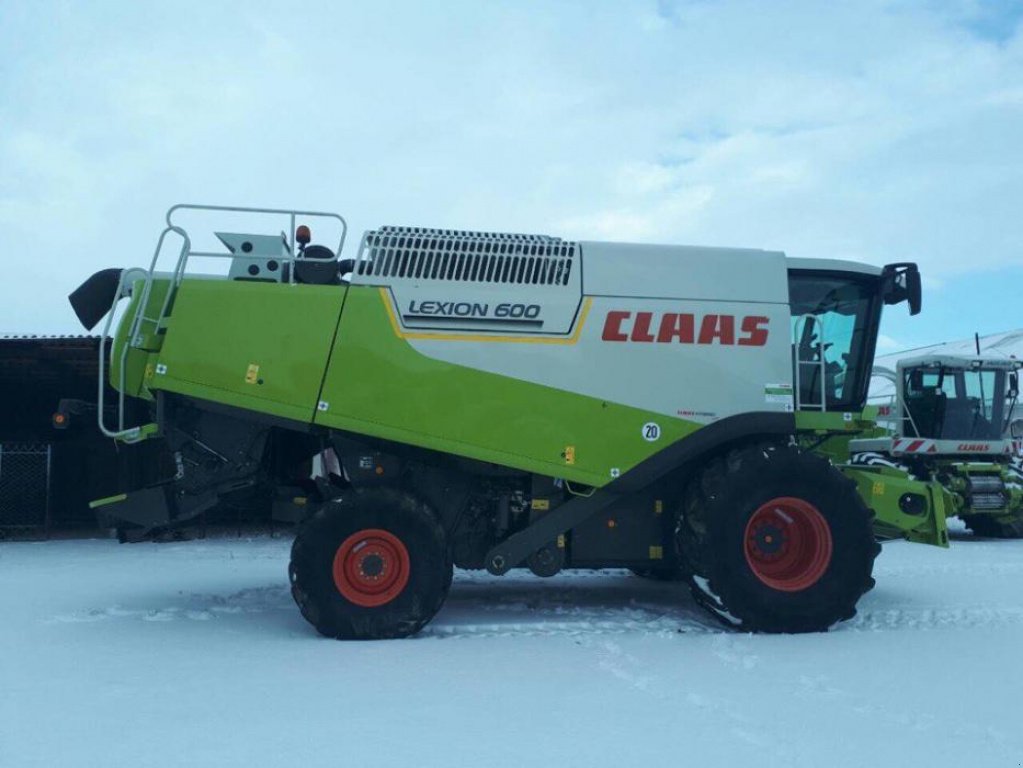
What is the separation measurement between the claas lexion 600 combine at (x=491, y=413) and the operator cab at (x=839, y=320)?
290 mm

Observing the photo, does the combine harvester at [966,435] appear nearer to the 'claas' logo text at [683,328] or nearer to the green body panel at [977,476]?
the green body panel at [977,476]

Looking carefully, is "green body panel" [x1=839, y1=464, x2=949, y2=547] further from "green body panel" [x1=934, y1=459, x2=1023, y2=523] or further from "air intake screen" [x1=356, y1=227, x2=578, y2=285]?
"green body panel" [x1=934, y1=459, x2=1023, y2=523]

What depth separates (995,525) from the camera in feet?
47.1

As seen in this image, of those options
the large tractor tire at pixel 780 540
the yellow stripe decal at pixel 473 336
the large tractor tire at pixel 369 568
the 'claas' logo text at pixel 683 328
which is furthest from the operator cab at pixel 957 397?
the large tractor tire at pixel 369 568

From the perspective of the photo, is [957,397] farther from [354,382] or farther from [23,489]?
[23,489]

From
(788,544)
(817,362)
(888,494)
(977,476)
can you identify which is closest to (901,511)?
(888,494)

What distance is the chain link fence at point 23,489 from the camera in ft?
43.4

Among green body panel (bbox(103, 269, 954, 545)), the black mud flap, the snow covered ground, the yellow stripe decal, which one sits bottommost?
the snow covered ground

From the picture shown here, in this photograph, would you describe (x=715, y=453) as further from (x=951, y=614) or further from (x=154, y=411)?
(x=154, y=411)

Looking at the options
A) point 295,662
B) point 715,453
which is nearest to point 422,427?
point 295,662

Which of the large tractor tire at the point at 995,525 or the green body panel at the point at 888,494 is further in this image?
the large tractor tire at the point at 995,525

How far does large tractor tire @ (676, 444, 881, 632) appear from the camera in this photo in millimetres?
6598

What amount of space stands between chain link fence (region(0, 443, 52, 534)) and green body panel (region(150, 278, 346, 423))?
26.0ft

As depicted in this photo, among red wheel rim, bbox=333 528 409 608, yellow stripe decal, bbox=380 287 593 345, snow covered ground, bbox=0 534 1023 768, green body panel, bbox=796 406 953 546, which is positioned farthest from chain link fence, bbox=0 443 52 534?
green body panel, bbox=796 406 953 546
